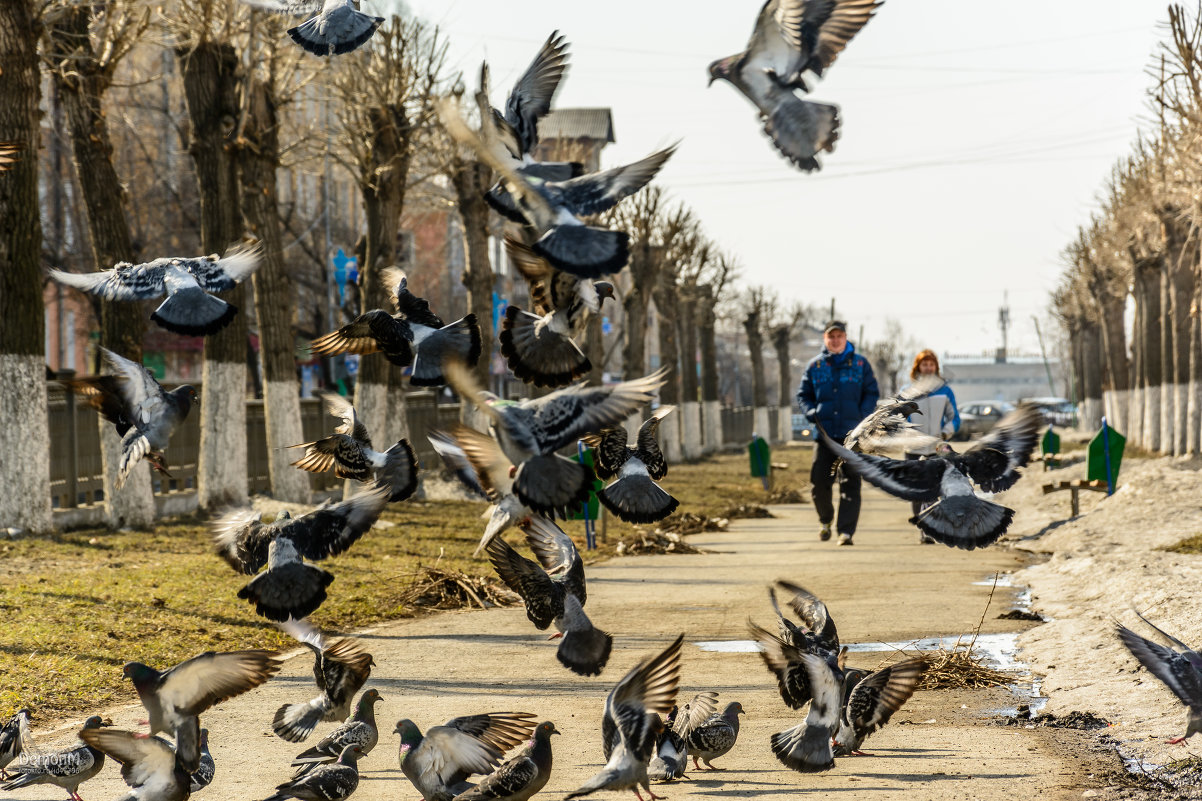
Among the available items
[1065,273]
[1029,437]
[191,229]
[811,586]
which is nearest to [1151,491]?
[811,586]

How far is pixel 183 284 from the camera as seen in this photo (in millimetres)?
5371

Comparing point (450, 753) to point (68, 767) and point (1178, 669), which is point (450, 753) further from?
point (1178, 669)

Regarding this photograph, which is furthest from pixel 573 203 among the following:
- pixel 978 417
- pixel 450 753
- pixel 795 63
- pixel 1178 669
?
pixel 978 417

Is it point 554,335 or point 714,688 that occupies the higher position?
point 554,335

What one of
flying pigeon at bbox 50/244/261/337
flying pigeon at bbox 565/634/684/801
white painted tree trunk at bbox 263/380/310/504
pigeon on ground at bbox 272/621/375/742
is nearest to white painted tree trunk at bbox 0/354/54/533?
white painted tree trunk at bbox 263/380/310/504

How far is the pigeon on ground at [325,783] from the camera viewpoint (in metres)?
5.05

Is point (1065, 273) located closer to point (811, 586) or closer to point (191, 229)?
point (191, 229)

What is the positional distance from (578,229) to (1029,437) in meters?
2.38

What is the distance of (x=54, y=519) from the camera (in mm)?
16266

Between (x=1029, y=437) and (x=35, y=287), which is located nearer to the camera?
(x=1029, y=437)

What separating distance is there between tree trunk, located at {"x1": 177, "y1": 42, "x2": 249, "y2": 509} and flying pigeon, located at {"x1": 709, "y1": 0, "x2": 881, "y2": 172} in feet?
46.4

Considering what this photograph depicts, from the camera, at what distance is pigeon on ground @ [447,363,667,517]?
4277mm

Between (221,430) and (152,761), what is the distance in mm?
13668

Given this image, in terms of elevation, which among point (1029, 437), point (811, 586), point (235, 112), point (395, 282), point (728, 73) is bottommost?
point (811, 586)
